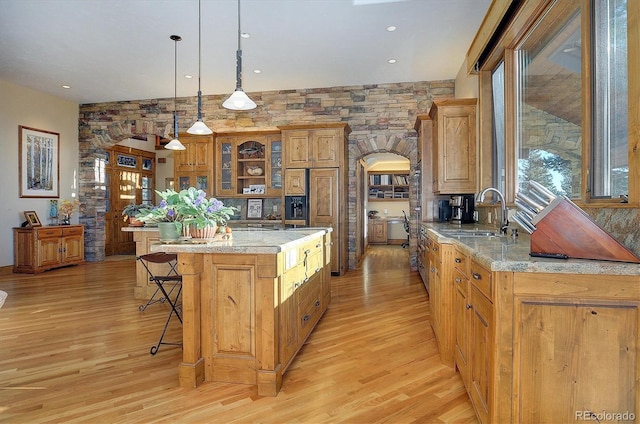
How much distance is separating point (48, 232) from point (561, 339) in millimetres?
7544

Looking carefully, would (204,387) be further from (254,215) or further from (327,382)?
(254,215)

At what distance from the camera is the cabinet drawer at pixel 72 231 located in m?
6.62

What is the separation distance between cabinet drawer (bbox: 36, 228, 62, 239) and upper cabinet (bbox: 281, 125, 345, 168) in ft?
14.3

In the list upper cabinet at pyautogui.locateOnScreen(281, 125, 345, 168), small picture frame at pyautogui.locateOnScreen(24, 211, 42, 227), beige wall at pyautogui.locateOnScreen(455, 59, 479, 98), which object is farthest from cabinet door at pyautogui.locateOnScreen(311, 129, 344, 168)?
small picture frame at pyautogui.locateOnScreen(24, 211, 42, 227)

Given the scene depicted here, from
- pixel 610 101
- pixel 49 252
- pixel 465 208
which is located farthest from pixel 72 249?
pixel 610 101

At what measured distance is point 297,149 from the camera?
5961 mm

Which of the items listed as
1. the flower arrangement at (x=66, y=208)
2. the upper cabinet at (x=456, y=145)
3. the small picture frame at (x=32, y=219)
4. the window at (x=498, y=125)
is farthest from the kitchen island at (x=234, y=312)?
the flower arrangement at (x=66, y=208)

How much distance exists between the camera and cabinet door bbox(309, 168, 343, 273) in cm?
582

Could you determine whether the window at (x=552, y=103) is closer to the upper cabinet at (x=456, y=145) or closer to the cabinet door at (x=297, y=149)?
the upper cabinet at (x=456, y=145)

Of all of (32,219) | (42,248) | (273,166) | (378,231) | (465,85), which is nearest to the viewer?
(465,85)

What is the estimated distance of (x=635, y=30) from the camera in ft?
4.87

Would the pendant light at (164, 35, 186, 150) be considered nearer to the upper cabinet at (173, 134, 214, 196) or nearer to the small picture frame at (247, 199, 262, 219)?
the upper cabinet at (173, 134, 214, 196)

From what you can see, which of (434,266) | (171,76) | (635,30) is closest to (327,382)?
(434,266)

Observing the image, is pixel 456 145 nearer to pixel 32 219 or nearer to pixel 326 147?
pixel 326 147
